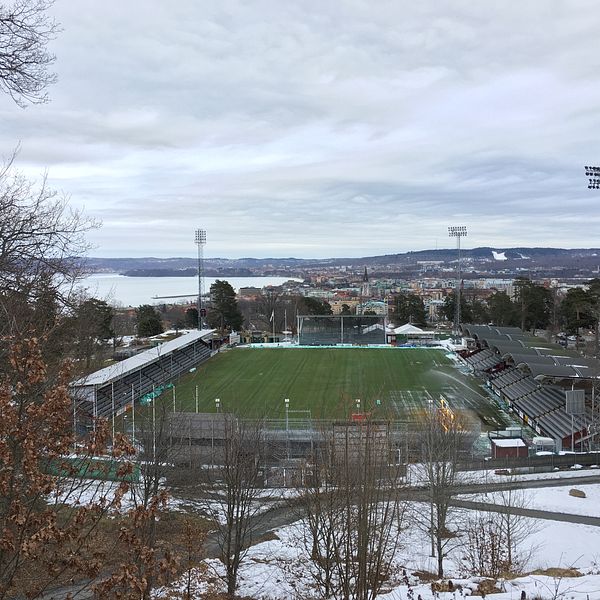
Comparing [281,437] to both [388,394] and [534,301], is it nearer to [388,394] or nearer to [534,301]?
[388,394]

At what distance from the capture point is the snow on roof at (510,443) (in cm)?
2034

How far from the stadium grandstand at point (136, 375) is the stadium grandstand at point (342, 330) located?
10.6 metres

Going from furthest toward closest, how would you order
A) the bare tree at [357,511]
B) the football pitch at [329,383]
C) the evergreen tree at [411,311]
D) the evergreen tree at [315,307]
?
the evergreen tree at [315,307]
the evergreen tree at [411,311]
the football pitch at [329,383]
the bare tree at [357,511]

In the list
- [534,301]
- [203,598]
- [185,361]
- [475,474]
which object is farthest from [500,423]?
[534,301]

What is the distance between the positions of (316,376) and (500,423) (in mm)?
13321

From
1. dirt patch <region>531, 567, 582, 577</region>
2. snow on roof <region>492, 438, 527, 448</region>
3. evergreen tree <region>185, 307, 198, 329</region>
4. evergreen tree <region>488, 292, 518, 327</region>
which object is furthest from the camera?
evergreen tree <region>185, 307, 198, 329</region>

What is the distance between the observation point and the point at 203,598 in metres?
9.77

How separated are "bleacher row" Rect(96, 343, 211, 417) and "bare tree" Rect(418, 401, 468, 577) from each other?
12.2 m

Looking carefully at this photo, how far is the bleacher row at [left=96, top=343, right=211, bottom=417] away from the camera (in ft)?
93.4

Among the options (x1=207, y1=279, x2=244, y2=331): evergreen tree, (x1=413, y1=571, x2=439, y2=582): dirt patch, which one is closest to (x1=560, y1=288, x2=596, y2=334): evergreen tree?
(x1=207, y1=279, x2=244, y2=331): evergreen tree

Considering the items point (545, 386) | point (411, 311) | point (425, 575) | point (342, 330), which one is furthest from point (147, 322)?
point (425, 575)

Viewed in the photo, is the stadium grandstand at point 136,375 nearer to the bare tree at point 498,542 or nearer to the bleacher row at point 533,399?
the bare tree at point 498,542

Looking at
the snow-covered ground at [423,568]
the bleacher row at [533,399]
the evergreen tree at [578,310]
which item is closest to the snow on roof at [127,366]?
the snow-covered ground at [423,568]

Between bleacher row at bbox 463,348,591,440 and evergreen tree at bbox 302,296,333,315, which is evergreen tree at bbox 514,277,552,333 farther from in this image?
evergreen tree at bbox 302,296,333,315
